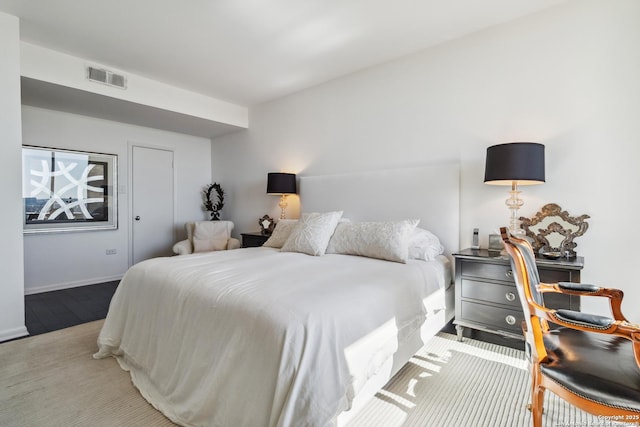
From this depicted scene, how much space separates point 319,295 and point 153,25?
281 centimetres

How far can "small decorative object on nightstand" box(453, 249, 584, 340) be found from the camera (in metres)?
2.08

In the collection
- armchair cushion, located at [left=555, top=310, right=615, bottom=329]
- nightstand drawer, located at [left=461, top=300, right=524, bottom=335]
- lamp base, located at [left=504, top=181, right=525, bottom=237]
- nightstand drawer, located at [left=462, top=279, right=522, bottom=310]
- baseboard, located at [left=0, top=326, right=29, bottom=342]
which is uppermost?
lamp base, located at [left=504, top=181, right=525, bottom=237]

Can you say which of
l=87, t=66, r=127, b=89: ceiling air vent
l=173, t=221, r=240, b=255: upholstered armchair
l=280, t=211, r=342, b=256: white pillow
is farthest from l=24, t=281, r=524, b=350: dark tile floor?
l=87, t=66, r=127, b=89: ceiling air vent

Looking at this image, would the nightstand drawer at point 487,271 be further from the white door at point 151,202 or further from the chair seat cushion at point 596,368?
the white door at point 151,202

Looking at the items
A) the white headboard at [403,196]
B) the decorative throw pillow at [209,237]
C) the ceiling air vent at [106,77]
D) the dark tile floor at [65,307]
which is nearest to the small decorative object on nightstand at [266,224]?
the decorative throw pillow at [209,237]

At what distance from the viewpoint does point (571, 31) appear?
2367mm

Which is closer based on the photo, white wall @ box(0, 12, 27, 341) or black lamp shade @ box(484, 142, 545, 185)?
black lamp shade @ box(484, 142, 545, 185)

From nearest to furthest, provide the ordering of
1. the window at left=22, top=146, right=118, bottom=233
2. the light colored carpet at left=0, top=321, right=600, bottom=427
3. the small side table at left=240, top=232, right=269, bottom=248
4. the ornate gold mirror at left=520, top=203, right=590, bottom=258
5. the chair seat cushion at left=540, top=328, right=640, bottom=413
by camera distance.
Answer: the chair seat cushion at left=540, top=328, right=640, bottom=413 → the light colored carpet at left=0, top=321, right=600, bottom=427 → the ornate gold mirror at left=520, top=203, right=590, bottom=258 → the window at left=22, top=146, right=118, bottom=233 → the small side table at left=240, top=232, right=269, bottom=248

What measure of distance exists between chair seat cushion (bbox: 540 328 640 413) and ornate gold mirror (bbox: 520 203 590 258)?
102cm

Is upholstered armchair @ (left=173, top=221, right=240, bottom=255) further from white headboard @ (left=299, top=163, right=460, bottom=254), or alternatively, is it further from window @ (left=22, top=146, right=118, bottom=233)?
white headboard @ (left=299, top=163, right=460, bottom=254)

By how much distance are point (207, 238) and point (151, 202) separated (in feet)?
4.12

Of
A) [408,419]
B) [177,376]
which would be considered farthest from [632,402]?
[177,376]

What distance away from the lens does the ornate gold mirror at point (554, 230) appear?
231cm

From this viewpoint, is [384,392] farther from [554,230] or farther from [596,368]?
[554,230]
